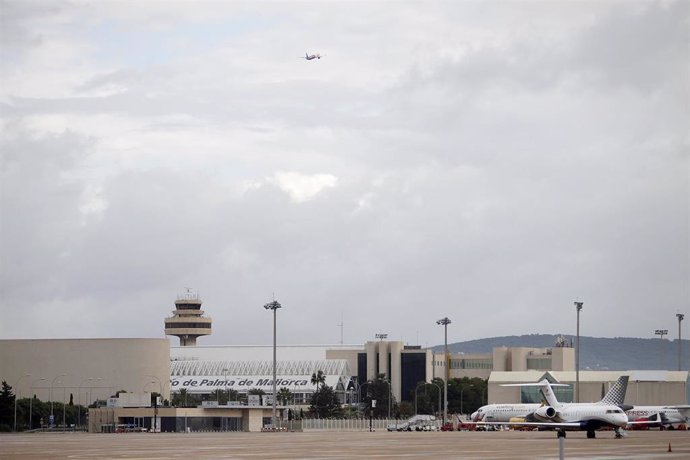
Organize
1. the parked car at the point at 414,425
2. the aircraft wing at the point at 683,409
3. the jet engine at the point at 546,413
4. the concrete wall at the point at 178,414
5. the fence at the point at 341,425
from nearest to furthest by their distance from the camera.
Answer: the jet engine at the point at 546,413 → the aircraft wing at the point at 683,409 → the parked car at the point at 414,425 → the concrete wall at the point at 178,414 → the fence at the point at 341,425

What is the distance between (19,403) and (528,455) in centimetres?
14752

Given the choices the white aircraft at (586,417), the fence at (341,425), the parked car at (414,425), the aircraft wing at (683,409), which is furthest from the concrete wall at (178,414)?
the white aircraft at (586,417)

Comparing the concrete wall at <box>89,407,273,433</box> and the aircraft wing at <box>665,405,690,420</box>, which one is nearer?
the aircraft wing at <box>665,405,690,420</box>

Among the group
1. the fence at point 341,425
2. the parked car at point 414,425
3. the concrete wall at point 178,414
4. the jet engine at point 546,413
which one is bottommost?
the fence at point 341,425

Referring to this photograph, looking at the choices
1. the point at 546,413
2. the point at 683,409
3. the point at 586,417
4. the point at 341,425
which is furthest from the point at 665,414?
the point at 586,417

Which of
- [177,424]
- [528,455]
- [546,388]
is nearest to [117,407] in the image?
[177,424]

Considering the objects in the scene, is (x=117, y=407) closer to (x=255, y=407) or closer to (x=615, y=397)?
(x=255, y=407)

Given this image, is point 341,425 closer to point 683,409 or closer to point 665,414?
point 665,414

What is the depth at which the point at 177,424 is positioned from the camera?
6491 inches

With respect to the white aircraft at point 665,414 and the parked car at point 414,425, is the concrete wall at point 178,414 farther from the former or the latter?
the white aircraft at point 665,414

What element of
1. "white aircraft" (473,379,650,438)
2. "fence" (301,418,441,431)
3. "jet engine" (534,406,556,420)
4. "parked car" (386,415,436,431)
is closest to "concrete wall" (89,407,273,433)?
"fence" (301,418,441,431)

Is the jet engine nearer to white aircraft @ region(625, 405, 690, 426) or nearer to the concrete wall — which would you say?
white aircraft @ region(625, 405, 690, 426)

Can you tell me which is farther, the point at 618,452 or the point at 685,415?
the point at 685,415

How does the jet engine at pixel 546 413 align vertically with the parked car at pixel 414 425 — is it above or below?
above
